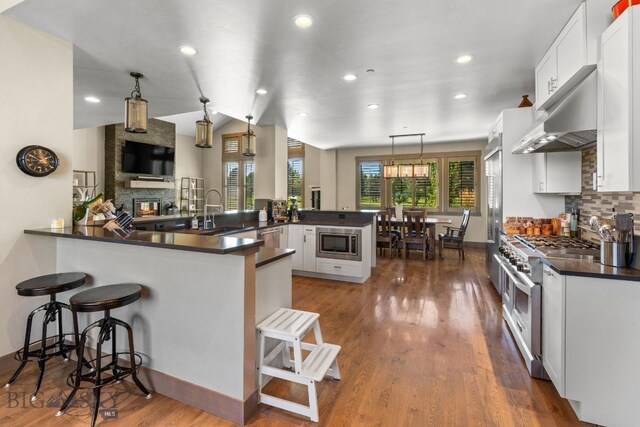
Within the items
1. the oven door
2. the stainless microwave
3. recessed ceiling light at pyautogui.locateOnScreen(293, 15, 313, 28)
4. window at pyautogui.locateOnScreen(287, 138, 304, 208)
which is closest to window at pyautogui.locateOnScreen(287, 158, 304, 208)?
window at pyautogui.locateOnScreen(287, 138, 304, 208)

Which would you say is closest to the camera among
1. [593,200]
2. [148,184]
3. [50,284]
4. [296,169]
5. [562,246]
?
[50,284]

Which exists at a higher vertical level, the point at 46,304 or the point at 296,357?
the point at 46,304

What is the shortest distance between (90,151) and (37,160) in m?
6.78

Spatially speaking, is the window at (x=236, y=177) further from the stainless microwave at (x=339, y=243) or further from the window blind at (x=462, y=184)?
the window blind at (x=462, y=184)

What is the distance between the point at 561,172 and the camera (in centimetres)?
318

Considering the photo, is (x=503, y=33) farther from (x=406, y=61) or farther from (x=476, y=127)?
(x=476, y=127)

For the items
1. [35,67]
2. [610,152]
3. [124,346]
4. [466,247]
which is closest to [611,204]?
[610,152]

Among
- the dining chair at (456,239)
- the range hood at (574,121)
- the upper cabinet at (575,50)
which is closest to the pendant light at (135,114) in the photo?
the range hood at (574,121)

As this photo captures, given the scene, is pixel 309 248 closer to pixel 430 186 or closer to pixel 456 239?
pixel 456 239

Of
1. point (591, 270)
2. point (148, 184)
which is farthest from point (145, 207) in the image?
point (591, 270)

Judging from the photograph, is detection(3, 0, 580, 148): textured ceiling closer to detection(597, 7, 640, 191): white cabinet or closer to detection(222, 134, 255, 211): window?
detection(597, 7, 640, 191): white cabinet

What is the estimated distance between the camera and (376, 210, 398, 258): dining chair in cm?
640

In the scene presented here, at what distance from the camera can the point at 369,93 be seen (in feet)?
13.1

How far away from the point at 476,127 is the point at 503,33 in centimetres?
401
